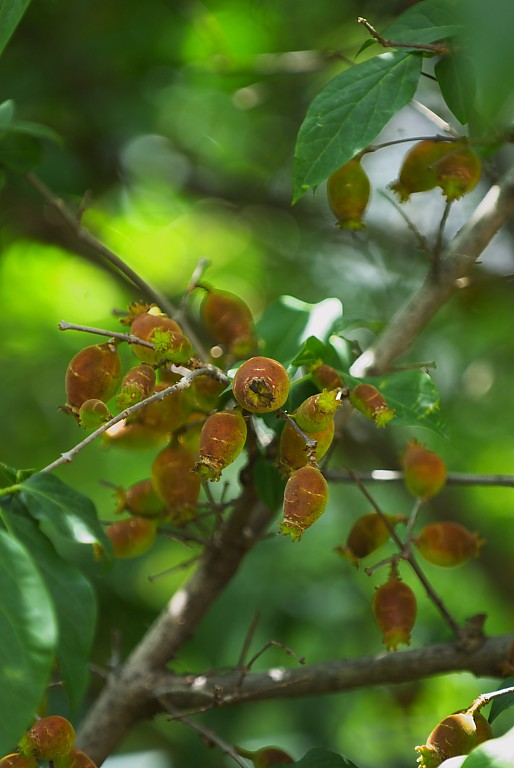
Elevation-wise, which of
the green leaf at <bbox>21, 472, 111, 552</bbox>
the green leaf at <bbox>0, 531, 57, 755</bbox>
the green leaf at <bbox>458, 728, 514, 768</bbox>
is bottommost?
the green leaf at <bbox>458, 728, 514, 768</bbox>

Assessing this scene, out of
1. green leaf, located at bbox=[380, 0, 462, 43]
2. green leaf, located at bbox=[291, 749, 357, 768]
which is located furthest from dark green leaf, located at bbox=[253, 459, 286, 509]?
green leaf, located at bbox=[380, 0, 462, 43]

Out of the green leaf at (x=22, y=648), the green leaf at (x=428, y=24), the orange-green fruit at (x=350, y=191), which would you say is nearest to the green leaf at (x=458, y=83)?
the green leaf at (x=428, y=24)

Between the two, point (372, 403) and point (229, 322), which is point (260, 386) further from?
point (229, 322)

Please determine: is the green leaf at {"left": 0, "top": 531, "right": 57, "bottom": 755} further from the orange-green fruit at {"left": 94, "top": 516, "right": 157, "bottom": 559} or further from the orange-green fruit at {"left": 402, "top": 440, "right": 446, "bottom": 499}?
the orange-green fruit at {"left": 402, "top": 440, "right": 446, "bottom": 499}

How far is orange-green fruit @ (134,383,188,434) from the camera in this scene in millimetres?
1116

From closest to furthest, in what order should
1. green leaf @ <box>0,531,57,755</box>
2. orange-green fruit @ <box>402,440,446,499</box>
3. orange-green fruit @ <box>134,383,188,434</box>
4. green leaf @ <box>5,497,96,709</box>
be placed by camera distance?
green leaf @ <box>0,531,57,755</box> → green leaf @ <box>5,497,96,709</box> → orange-green fruit @ <box>134,383,188,434</box> → orange-green fruit @ <box>402,440,446,499</box>

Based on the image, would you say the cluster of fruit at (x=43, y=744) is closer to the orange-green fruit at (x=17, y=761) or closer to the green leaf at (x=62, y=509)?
the orange-green fruit at (x=17, y=761)

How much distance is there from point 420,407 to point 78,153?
1657 millimetres

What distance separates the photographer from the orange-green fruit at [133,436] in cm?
115

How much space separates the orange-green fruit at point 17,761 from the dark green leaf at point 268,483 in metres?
0.42

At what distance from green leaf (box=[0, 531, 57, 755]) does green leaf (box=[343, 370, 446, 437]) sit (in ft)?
1.46

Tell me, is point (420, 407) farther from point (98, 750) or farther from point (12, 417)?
point (12, 417)

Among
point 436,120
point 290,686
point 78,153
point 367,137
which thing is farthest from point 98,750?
point 78,153

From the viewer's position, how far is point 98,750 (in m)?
1.23
